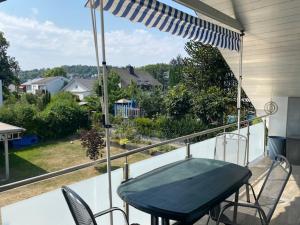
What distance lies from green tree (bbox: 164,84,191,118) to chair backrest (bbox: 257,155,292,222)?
12561 mm


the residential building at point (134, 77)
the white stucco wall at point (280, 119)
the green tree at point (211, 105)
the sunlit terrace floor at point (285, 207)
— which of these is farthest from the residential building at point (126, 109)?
the sunlit terrace floor at point (285, 207)

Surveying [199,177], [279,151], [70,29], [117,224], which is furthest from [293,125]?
[70,29]

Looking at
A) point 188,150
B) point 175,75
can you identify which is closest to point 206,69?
point 188,150

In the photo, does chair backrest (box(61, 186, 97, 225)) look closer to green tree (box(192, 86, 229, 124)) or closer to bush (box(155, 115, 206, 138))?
green tree (box(192, 86, 229, 124))

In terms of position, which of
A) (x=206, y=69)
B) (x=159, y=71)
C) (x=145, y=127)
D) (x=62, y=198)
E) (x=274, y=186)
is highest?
(x=159, y=71)

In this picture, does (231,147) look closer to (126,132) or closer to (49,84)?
(126,132)

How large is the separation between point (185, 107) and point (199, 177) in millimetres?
12947

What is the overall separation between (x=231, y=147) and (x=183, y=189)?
2.07 metres

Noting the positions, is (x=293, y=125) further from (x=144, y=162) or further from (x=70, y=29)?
(x=70, y=29)

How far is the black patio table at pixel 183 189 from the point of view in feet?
5.91

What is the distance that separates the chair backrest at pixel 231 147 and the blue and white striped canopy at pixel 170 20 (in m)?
1.23

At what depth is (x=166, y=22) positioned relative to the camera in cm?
278

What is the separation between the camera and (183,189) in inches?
83.7

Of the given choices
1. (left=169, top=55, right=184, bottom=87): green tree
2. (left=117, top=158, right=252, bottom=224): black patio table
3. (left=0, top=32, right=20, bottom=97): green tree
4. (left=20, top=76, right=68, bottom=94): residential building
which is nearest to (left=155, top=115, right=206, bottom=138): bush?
(left=169, top=55, right=184, bottom=87): green tree
